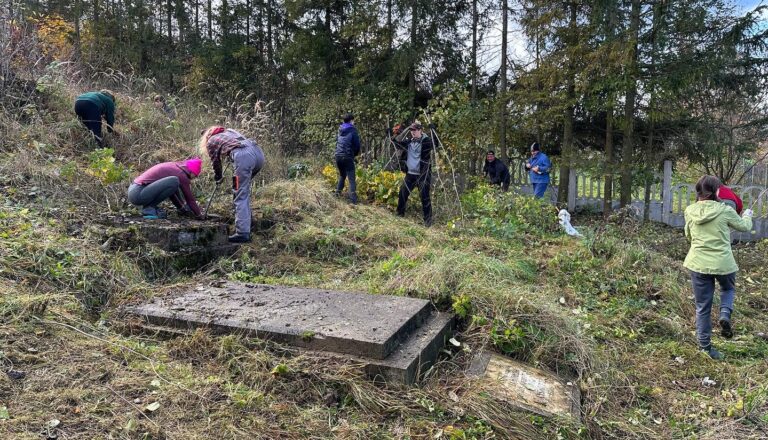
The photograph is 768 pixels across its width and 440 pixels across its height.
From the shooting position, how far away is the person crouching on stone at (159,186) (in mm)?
5516

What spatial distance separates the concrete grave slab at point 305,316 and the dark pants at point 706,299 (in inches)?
88.6

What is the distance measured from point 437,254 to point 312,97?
1093 centimetres

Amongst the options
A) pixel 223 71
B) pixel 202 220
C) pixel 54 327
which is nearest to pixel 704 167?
pixel 202 220

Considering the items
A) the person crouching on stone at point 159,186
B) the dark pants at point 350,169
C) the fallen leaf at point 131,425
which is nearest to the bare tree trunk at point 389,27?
the dark pants at point 350,169

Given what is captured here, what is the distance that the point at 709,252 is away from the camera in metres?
4.32

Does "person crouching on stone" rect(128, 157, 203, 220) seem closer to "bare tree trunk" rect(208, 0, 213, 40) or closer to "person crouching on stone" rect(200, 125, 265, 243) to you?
"person crouching on stone" rect(200, 125, 265, 243)

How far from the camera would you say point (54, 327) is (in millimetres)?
3273

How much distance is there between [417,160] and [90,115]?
189 inches

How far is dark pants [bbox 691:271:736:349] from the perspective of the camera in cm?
418

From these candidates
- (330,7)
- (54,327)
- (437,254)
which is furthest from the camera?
(330,7)

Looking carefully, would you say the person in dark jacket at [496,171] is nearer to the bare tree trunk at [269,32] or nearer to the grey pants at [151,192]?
the grey pants at [151,192]

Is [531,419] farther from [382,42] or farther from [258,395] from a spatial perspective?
[382,42]

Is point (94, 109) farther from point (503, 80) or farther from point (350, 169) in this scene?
point (503, 80)

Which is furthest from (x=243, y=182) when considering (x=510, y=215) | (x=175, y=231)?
(x=510, y=215)
